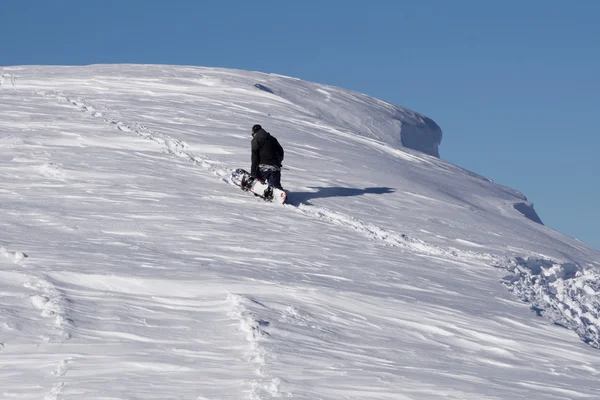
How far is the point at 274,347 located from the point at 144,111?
50.1ft

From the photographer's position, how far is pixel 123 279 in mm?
7582

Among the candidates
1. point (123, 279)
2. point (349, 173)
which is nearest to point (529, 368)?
point (123, 279)

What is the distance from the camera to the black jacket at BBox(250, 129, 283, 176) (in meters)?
13.4

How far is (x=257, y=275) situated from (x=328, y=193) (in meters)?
6.51

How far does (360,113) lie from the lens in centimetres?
3067

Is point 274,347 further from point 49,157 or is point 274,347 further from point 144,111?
point 144,111

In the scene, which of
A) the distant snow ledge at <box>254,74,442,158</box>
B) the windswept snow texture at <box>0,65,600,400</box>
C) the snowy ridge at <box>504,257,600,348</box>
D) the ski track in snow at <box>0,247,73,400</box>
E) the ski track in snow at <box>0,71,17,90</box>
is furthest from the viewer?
the distant snow ledge at <box>254,74,442,158</box>

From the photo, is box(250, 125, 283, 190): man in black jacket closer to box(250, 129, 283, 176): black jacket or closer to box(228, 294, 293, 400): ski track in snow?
box(250, 129, 283, 176): black jacket

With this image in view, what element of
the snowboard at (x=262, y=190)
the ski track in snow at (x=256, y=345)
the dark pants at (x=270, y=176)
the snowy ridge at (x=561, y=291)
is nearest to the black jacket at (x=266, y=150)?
the dark pants at (x=270, y=176)

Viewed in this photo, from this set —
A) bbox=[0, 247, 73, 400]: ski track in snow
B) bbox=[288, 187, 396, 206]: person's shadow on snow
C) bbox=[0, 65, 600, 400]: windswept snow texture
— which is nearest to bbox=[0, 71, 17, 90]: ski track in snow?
bbox=[0, 65, 600, 400]: windswept snow texture

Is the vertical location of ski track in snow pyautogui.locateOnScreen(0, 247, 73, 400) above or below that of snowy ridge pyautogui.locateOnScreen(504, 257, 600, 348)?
below

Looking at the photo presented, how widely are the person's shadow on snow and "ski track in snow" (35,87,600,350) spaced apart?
42cm

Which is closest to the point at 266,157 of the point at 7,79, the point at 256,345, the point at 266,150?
the point at 266,150

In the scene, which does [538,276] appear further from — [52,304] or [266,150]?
[52,304]
